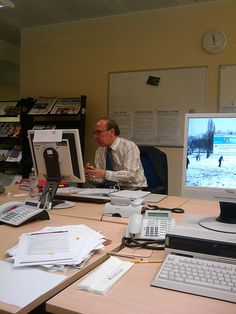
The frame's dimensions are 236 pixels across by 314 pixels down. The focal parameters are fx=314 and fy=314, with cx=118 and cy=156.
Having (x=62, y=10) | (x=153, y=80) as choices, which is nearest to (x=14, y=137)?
(x=62, y=10)

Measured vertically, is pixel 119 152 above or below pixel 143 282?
above

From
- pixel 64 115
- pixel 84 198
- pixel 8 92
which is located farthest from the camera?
pixel 8 92

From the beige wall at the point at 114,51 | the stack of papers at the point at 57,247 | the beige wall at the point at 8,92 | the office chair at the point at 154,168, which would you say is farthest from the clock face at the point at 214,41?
the beige wall at the point at 8,92

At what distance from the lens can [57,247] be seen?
43.9 inches

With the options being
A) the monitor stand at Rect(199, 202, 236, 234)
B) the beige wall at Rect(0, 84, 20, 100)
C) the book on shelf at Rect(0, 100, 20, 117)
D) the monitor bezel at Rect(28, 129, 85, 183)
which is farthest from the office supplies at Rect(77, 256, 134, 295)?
the beige wall at Rect(0, 84, 20, 100)

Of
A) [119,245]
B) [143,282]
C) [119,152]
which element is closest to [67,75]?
[119,152]

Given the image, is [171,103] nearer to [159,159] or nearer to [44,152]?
[159,159]

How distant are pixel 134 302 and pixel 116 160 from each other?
2027 mm

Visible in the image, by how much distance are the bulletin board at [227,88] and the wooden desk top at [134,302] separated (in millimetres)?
2732

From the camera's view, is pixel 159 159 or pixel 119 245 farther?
pixel 159 159

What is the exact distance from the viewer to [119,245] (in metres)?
1.25

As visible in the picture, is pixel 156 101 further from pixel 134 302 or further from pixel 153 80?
pixel 134 302

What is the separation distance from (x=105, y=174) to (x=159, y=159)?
557 mm

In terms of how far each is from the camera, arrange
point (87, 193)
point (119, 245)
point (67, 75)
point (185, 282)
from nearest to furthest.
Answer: point (185, 282), point (119, 245), point (87, 193), point (67, 75)
